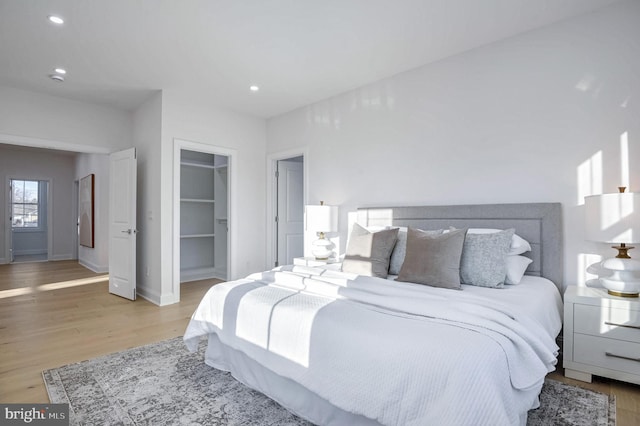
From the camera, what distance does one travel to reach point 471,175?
10.9 feet

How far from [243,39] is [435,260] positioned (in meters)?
2.54

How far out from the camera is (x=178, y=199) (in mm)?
4508

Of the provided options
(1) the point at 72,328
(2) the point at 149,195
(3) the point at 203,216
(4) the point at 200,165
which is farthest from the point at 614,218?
(3) the point at 203,216

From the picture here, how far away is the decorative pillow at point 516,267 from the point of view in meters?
2.54

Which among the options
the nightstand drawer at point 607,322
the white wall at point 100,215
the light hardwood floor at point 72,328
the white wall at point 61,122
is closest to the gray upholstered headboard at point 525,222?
the nightstand drawer at point 607,322

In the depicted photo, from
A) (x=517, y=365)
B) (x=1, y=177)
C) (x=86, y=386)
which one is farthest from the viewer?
(x=1, y=177)

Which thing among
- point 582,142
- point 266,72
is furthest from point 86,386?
point 582,142

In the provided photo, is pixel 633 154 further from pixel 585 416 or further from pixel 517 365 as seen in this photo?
pixel 517 365

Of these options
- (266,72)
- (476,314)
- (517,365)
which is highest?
(266,72)

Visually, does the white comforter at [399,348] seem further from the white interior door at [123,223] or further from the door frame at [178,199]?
the white interior door at [123,223]

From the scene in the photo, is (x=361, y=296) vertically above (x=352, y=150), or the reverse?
(x=352, y=150)

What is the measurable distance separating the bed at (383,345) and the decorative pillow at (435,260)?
43 mm

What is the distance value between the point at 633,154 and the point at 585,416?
1.89 metres

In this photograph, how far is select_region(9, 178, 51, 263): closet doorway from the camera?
890cm
